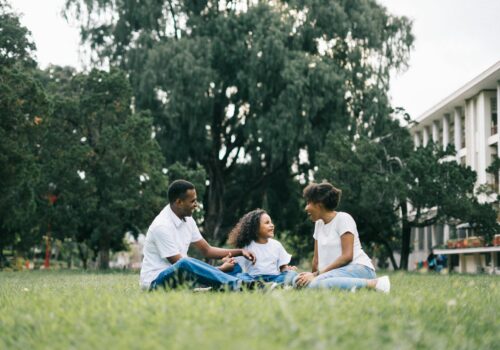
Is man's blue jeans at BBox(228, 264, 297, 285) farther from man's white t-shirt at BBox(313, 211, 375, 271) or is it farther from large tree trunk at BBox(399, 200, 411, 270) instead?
large tree trunk at BBox(399, 200, 411, 270)

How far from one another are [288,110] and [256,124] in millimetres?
1674

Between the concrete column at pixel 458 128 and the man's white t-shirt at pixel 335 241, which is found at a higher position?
the concrete column at pixel 458 128

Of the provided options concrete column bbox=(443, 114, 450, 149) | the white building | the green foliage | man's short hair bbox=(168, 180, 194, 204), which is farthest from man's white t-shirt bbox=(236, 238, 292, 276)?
concrete column bbox=(443, 114, 450, 149)

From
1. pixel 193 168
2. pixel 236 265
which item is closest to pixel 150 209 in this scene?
pixel 193 168

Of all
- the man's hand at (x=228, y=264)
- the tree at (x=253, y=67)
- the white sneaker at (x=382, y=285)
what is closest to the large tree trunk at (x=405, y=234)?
the tree at (x=253, y=67)

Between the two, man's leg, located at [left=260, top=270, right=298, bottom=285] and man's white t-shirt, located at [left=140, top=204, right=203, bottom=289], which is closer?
man's white t-shirt, located at [left=140, top=204, right=203, bottom=289]

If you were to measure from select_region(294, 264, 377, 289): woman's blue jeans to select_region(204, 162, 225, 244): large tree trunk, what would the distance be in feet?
94.2

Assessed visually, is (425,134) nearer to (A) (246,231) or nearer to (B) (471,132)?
(B) (471,132)

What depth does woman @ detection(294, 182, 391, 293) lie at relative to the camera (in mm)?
8414

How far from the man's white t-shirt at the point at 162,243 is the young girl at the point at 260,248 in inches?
40.3

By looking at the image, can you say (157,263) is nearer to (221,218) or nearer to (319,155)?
(319,155)

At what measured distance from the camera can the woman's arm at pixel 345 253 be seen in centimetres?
877

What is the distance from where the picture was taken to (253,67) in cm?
3266

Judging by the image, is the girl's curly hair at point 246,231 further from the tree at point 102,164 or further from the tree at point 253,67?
the tree at point 102,164
